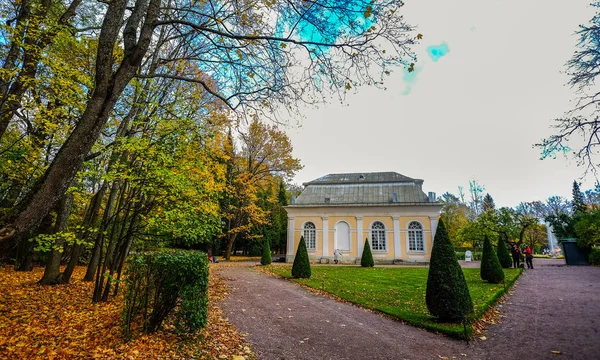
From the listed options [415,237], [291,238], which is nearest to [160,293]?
[291,238]

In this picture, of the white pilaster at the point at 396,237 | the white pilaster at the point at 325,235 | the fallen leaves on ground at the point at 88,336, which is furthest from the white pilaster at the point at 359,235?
the fallen leaves on ground at the point at 88,336

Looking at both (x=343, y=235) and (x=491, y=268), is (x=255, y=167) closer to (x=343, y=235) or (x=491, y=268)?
(x=343, y=235)

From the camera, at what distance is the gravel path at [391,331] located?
4.63 meters

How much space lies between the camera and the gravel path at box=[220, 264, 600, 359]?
4.63m

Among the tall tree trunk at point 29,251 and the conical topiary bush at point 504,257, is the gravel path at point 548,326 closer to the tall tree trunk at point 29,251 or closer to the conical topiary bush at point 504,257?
the conical topiary bush at point 504,257

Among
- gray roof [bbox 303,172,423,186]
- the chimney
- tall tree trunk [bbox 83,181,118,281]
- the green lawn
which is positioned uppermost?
gray roof [bbox 303,172,423,186]

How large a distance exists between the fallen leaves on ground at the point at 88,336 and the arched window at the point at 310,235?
1803cm

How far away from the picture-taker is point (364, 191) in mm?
25328

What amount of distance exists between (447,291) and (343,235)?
18.1m

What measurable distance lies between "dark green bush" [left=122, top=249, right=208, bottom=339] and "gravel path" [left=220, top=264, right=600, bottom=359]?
1238mm

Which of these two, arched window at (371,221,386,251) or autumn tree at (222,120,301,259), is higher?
autumn tree at (222,120,301,259)

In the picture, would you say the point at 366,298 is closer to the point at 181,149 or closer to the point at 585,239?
the point at 181,149

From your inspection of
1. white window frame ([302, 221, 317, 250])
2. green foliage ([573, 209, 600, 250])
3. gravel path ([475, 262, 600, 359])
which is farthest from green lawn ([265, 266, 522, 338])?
white window frame ([302, 221, 317, 250])

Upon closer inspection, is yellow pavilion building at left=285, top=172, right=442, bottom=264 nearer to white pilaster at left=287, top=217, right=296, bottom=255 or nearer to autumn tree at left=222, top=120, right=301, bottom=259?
white pilaster at left=287, top=217, right=296, bottom=255
